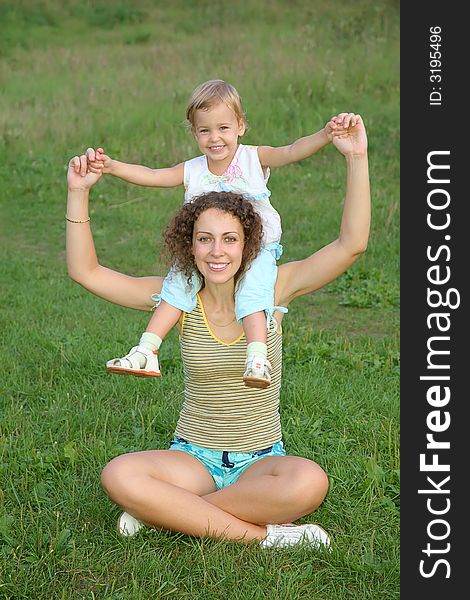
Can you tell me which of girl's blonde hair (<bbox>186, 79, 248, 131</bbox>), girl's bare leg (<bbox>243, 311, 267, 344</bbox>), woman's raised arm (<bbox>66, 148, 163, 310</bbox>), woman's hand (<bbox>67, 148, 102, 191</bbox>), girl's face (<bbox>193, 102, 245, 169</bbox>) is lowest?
girl's bare leg (<bbox>243, 311, 267, 344</bbox>)

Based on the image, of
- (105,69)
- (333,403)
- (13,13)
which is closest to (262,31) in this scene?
(105,69)

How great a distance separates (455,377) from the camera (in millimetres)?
3451

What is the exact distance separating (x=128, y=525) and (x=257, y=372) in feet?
2.66

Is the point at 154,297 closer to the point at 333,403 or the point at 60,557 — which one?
the point at 60,557

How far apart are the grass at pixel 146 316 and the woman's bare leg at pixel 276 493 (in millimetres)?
151

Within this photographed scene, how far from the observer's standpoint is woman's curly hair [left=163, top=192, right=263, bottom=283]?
12.4ft

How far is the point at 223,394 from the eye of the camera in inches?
151

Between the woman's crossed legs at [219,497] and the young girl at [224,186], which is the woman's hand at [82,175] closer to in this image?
the young girl at [224,186]

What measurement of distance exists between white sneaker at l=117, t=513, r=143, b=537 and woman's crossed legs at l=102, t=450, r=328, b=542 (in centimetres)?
3

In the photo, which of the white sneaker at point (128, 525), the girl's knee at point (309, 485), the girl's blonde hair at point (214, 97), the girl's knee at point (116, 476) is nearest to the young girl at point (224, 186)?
the girl's blonde hair at point (214, 97)

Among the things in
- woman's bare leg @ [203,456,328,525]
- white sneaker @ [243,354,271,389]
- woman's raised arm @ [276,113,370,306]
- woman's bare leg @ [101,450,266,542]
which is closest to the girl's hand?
woman's raised arm @ [276,113,370,306]

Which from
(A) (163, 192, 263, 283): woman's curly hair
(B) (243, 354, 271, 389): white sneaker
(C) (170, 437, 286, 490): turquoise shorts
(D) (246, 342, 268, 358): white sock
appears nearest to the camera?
(B) (243, 354, 271, 389): white sneaker

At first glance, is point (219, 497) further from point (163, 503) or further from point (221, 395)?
point (221, 395)

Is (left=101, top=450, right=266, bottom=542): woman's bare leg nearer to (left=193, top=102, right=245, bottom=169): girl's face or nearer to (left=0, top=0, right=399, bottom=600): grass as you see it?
(left=0, top=0, right=399, bottom=600): grass
